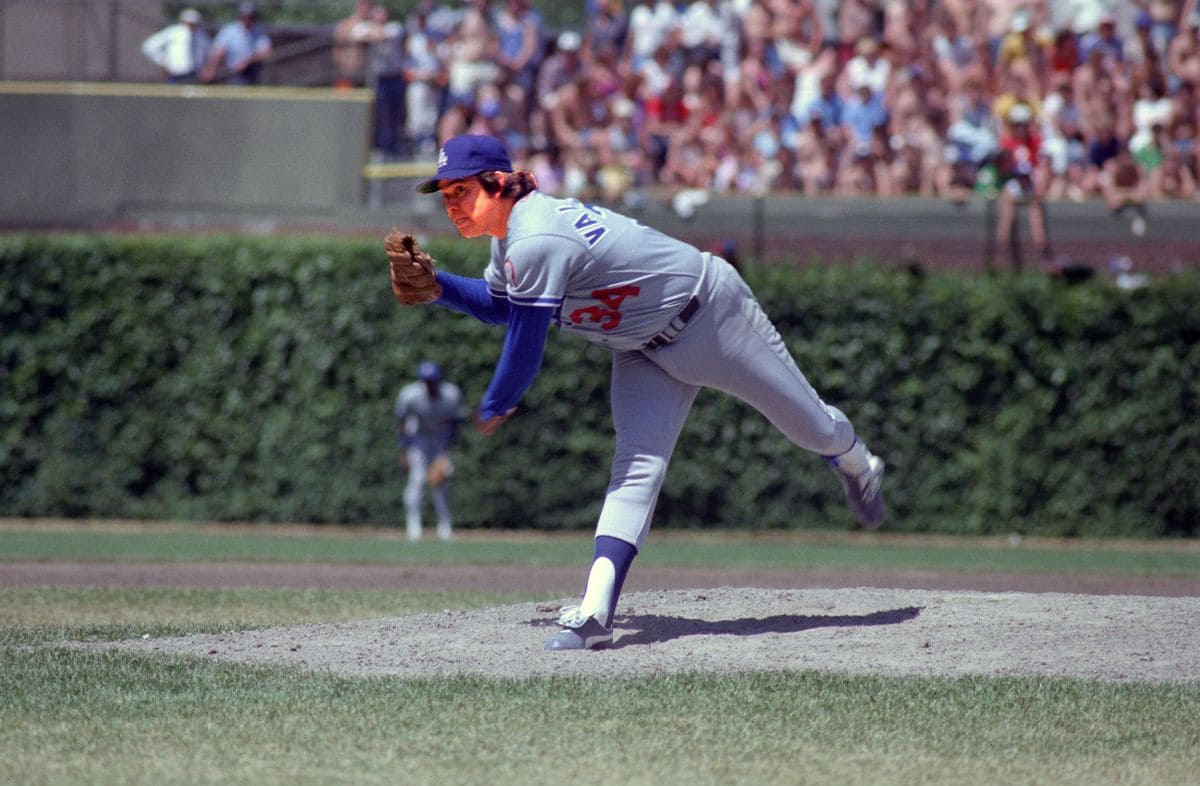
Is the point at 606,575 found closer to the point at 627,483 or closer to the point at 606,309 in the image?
the point at 627,483

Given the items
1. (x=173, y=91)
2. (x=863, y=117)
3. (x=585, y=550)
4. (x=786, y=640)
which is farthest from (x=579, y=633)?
(x=173, y=91)

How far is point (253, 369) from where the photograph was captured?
55.0ft

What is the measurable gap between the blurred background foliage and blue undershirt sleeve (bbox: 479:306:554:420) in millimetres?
10284

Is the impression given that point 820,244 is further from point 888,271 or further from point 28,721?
point 28,721

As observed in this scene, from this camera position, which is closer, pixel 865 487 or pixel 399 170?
pixel 865 487

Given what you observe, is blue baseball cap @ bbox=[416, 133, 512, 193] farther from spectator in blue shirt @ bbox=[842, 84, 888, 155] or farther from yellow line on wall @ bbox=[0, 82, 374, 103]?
yellow line on wall @ bbox=[0, 82, 374, 103]

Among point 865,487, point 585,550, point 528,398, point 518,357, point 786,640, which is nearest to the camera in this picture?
point 518,357

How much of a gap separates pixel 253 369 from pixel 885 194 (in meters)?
7.38

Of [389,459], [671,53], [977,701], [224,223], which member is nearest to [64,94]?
[224,223]

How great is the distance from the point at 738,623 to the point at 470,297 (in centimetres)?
200

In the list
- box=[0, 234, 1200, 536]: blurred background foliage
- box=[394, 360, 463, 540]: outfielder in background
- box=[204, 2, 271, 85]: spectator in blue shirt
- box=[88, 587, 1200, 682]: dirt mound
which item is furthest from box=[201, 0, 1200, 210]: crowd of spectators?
box=[88, 587, 1200, 682]: dirt mound

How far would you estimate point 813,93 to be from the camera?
57.7 feet

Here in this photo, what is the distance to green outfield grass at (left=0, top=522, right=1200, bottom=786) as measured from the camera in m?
4.65

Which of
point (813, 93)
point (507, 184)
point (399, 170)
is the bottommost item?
point (399, 170)
